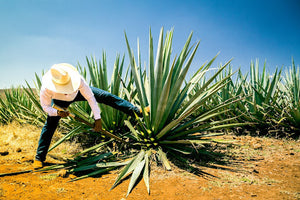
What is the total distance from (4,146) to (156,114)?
291cm

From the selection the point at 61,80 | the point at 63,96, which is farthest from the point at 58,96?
the point at 61,80

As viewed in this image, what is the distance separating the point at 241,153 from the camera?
2.94 metres

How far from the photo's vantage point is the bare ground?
A: 1.83 meters

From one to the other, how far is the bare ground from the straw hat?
3.20 ft

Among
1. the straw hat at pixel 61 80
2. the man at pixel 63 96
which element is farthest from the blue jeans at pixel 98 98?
the straw hat at pixel 61 80

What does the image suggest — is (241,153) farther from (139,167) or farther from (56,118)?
(56,118)

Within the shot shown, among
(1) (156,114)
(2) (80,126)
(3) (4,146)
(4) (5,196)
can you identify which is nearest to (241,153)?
(1) (156,114)

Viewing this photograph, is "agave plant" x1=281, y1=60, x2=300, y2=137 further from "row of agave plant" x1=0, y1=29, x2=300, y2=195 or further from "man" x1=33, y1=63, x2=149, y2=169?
"man" x1=33, y1=63, x2=149, y2=169

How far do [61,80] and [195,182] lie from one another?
1.74 meters

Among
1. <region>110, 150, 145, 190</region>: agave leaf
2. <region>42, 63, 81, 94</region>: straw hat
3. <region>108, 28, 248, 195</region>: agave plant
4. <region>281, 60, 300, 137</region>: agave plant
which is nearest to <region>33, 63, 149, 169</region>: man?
<region>42, 63, 81, 94</region>: straw hat

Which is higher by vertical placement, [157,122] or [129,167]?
[157,122]

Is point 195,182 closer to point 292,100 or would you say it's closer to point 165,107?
point 165,107

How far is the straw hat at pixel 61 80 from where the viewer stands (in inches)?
86.7

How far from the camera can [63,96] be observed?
2.42 meters
